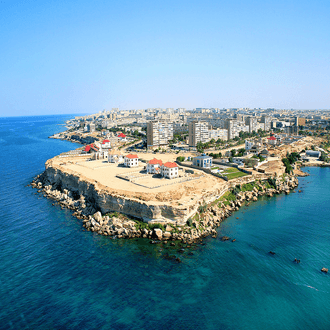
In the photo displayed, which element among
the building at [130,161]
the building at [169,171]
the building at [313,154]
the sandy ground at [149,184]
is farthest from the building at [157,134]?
the building at [313,154]

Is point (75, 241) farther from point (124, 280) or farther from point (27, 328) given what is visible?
point (27, 328)

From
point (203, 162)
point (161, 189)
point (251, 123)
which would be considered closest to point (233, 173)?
point (203, 162)

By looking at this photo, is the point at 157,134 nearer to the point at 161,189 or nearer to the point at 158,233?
the point at 161,189

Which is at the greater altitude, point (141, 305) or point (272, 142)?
point (272, 142)

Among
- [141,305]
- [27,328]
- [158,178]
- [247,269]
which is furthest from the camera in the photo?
[158,178]

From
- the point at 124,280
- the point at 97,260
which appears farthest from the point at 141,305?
the point at 97,260

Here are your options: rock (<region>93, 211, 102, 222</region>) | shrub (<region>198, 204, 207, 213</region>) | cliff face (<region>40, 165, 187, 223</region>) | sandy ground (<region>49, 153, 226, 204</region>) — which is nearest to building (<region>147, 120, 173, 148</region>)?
sandy ground (<region>49, 153, 226, 204</region>)

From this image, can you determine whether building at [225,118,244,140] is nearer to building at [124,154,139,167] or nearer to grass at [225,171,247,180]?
grass at [225,171,247,180]

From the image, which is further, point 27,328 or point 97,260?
point 97,260
